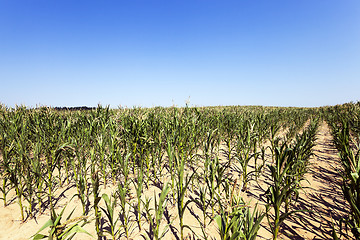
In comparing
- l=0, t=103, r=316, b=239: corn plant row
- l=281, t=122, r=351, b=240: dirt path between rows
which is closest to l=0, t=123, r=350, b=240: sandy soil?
l=281, t=122, r=351, b=240: dirt path between rows

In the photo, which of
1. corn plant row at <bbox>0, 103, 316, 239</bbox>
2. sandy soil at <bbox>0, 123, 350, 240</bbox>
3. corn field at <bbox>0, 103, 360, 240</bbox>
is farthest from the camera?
sandy soil at <bbox>0, 123, 350, 240</bbox>

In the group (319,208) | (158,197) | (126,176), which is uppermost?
(126,176)

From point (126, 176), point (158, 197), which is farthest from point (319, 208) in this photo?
point (126, 176)

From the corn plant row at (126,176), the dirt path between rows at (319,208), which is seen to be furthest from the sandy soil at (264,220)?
the corn plant row at (126,176)

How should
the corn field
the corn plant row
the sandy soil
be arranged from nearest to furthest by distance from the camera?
the corn field → the corn plant row → the sandy soil

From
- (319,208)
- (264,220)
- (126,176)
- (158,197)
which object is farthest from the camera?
(158,197)

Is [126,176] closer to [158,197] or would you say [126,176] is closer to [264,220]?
[158,197]

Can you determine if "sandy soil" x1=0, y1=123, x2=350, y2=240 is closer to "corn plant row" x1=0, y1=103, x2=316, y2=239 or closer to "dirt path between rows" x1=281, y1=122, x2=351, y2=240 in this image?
"dirt path between rows" x1=281, y1=122, x2=351, y2=240

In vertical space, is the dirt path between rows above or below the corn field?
below

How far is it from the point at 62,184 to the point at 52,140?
109 cm

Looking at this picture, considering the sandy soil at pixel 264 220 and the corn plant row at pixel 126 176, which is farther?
the sandy soil at pixel 264 220

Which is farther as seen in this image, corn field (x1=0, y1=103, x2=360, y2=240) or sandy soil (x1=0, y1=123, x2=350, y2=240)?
sandy soil (x1=0, y1=123, x2=350, y2=240)

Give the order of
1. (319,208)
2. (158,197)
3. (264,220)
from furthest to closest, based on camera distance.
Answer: (158,197), (319,208), (264,220)

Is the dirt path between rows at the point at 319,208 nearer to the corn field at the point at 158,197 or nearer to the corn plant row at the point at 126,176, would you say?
the corn field at the point at 158,197
